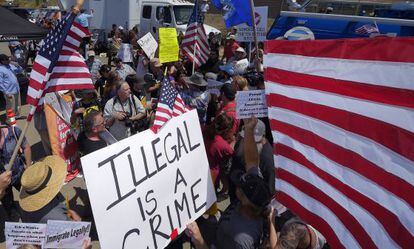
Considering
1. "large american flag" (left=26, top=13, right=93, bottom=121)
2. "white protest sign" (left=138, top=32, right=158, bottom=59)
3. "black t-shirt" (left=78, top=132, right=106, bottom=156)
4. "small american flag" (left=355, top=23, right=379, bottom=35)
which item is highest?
"small american flag" (left=355, top=23, right=379, bottom=35)

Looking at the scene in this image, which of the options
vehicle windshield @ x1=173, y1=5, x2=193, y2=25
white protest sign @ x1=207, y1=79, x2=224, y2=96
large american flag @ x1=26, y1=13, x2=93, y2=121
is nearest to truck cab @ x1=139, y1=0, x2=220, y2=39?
vehicle windshield @ x1=173, y1=5, x2=193, y2=25

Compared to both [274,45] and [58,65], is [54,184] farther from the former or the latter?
[274,45]

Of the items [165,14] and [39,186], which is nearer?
[39,186]

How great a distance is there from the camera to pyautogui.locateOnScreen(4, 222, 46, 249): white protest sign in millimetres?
2449

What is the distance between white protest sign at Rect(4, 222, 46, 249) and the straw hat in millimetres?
473

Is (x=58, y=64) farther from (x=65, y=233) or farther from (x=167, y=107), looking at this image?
(x=65, y=233)

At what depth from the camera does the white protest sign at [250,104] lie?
3.15 metres

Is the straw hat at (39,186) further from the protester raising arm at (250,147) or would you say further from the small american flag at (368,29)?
the small american flag at (368,29)

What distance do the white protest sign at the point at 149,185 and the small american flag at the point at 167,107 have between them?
7 centimetres

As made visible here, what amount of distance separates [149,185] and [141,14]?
1771 cm

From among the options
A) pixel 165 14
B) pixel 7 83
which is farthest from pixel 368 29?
pixel 165 14

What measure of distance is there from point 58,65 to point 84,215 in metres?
2.43

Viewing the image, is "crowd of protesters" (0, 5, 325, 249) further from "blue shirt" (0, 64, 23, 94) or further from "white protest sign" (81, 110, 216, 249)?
"white protest sign" (81, 110, 216, 249)

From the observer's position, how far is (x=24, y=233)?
247cm
